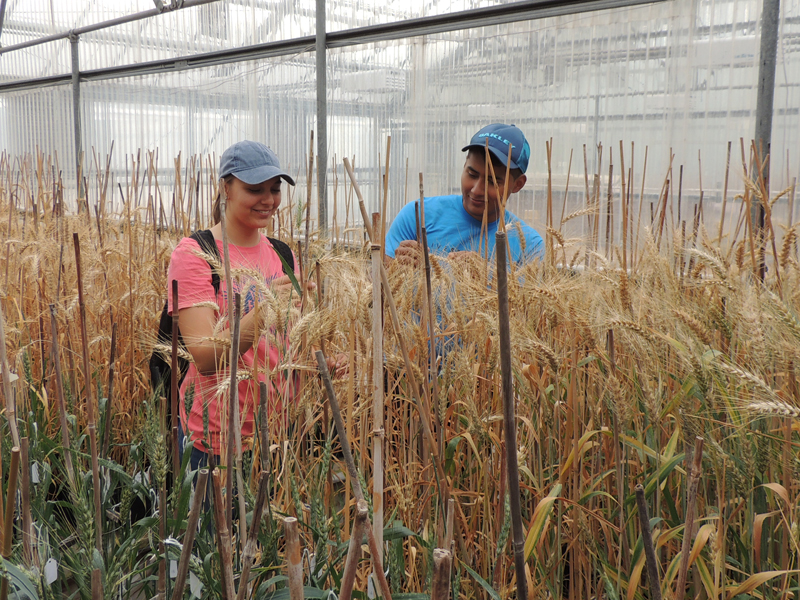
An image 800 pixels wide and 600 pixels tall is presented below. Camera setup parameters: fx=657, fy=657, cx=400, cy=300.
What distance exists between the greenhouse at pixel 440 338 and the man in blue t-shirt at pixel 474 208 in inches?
0.4

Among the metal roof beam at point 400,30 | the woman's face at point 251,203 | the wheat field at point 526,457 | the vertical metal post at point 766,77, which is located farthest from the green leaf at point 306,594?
the metal roof beam at point 400,30

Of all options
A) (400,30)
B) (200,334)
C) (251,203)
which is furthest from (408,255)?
(400,30)

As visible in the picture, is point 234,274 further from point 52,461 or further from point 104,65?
point 104,65

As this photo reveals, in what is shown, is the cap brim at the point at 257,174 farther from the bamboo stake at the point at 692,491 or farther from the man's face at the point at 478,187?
the bamboo stake at the point at 692,491

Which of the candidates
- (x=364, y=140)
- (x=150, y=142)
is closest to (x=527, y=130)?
(x=364, y=140)

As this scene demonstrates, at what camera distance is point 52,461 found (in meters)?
1.09

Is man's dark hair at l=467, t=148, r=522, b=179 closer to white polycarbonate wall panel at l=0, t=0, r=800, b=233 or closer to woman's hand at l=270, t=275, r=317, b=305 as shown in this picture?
white polycarbonate wall panel at l=0, t=0, r=800, b=233

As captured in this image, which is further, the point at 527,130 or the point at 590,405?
the point at 527,130

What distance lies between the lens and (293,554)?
409mm

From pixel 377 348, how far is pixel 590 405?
1.21 ft

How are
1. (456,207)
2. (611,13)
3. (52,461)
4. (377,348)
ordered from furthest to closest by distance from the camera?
(611,13) < (456,207) < (52,461) < (377,348)

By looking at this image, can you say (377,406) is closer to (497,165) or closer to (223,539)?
(223,539)

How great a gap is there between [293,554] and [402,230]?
133cm

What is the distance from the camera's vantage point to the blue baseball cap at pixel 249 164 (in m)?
1.26
